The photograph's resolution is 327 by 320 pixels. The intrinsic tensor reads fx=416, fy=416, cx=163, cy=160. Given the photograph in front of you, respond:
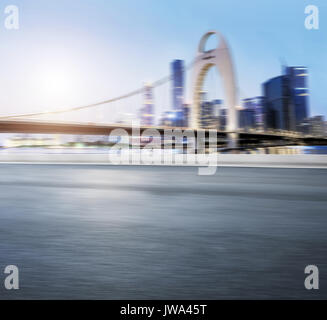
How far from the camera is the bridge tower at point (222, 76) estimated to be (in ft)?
78.0

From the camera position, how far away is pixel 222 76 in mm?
27672

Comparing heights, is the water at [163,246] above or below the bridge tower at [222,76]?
below

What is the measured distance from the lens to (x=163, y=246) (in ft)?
10.8

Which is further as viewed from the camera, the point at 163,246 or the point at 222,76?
the point at 222,76

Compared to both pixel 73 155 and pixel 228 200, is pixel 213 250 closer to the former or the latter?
pixel 228 200

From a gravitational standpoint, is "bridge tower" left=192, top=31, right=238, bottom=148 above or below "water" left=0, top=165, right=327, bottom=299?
above

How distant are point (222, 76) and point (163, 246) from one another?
25.5m

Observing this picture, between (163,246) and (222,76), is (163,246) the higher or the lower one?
the lower one

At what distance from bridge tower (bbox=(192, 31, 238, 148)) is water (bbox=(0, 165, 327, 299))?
49.9ft

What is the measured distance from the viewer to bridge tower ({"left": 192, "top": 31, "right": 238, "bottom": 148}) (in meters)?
23.8

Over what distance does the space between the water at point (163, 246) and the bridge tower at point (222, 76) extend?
1521 centimetres

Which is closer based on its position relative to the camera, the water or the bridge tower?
the water

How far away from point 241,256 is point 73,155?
14972 mm

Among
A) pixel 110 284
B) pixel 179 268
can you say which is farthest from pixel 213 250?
pixel 110 284
